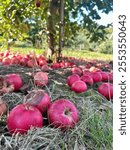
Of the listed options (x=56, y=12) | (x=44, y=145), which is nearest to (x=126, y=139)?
(x=44, y=145)

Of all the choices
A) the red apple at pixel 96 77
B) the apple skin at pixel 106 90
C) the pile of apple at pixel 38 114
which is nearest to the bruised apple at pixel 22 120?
the pile of apple at pixel 38 114

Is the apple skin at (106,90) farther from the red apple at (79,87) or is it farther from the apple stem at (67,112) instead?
the apple stem at (67,112)

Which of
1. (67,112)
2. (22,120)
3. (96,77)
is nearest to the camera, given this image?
(22,120)

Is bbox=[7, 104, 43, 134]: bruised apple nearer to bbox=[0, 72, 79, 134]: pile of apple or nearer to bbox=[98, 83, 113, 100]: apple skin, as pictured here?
bbox=[0, 72, 79, 134]: pile of apple

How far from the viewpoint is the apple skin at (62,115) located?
1.79 meters

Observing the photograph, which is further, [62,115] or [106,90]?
[106,90]

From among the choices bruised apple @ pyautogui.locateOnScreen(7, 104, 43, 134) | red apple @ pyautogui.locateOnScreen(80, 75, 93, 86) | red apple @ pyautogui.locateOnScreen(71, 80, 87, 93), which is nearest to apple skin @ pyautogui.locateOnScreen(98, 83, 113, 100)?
red apple @ pyautogui.locateOnScreen(71, 80, 87, 93)

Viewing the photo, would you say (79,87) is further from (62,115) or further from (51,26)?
(51,26)

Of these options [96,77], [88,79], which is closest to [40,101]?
[88,79]

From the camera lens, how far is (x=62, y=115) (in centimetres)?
180

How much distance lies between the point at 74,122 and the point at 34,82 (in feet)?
2.46

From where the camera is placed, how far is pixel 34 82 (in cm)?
251

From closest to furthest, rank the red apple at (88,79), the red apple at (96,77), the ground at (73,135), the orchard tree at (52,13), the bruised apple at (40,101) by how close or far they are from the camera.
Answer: the ground at (73,135) → the bruised apple at (40,101) → the red apple at (88,79) → the red apple at (96,77) → the orchard tree at (52,13)

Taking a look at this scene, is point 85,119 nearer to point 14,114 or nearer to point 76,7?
point 14,114
